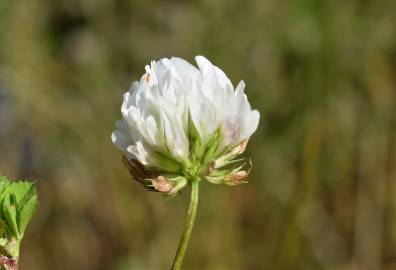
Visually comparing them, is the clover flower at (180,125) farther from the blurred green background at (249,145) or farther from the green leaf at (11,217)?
the blurred green background at (249,145)

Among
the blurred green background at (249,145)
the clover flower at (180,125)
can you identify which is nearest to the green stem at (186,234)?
the clover flower at (180,125)

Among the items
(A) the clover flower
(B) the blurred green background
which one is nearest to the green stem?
(A) the clover flower

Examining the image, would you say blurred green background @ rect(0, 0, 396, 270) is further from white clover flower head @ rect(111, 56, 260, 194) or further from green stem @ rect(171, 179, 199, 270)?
green stem @ rect(171, 179, 199, 270)

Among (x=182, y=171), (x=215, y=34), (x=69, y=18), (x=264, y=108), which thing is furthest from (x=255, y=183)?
(x=182, y=171)

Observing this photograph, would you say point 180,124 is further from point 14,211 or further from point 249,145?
point 249,145

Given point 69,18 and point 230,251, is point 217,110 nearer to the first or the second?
point 230,251
